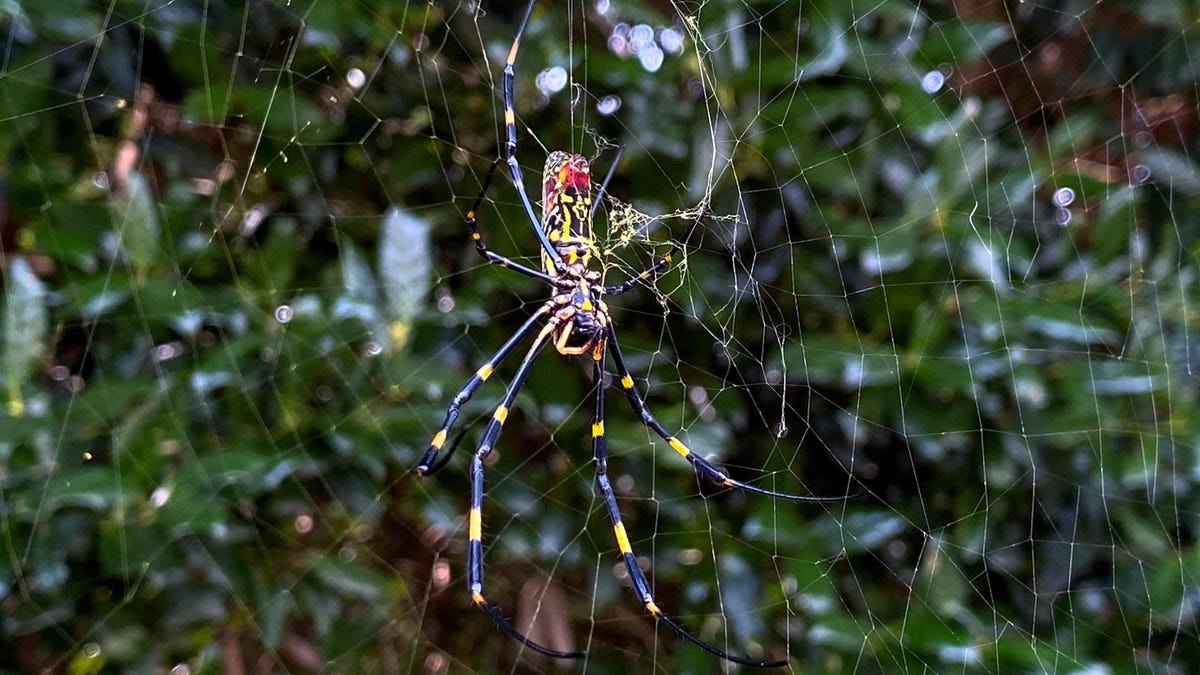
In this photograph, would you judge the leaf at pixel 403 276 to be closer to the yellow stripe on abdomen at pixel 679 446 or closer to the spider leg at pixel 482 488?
the spider leg at pixel 482 488

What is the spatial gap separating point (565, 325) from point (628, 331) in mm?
192

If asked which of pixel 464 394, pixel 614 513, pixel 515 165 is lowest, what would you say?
pixel 614 513

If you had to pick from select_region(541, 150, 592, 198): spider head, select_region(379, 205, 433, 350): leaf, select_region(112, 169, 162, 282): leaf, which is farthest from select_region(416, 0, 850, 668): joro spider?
select_region(112, 169, 162, 282): leaf

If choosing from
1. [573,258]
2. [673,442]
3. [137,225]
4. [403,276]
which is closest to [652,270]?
[573,258]

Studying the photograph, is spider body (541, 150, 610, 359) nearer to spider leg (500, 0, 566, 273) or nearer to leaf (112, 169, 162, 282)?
spider leg (500, 0, 566, 273)

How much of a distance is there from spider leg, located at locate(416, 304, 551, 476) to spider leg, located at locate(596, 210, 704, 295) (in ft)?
0.26

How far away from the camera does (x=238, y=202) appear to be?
107cm

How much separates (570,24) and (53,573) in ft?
2.73

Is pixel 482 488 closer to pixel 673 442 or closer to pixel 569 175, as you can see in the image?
pixel 673 442

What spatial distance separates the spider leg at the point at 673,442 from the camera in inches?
37.2

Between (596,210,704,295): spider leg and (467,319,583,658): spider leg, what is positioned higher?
(596,210,704,295): spider leg

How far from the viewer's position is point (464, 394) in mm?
928

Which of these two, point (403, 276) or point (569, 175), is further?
point (403, 276)

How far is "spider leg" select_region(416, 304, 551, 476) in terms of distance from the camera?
92 cm
